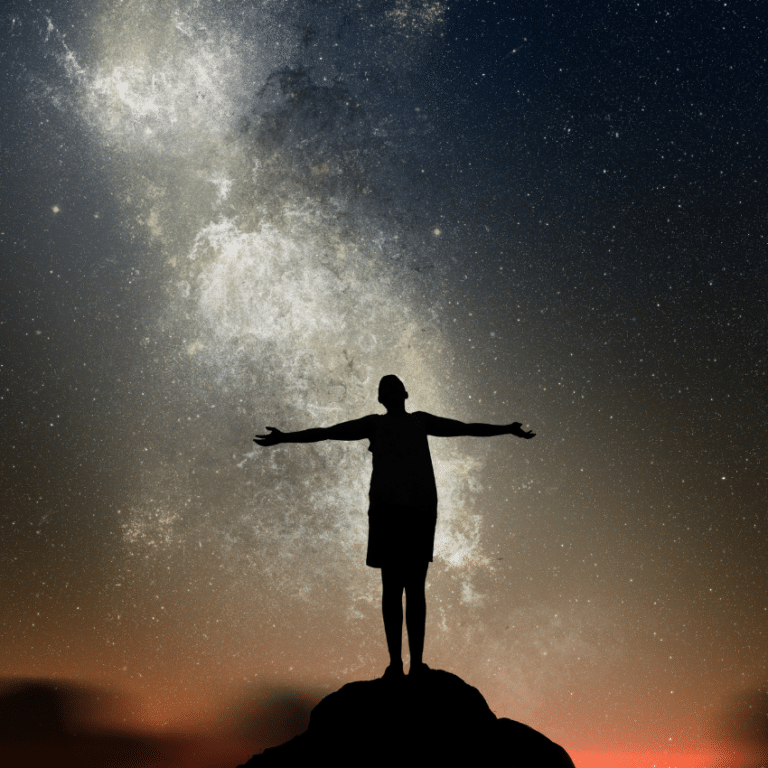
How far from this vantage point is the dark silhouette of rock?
4855 mm

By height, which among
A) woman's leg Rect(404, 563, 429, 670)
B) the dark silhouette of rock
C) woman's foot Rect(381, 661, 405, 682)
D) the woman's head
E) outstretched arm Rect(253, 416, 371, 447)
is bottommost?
the dark silhouette of rock

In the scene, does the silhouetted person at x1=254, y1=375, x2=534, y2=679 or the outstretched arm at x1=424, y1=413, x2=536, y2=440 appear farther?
the outstretched arm at x1=424, y1=413, x2=536, y2=440

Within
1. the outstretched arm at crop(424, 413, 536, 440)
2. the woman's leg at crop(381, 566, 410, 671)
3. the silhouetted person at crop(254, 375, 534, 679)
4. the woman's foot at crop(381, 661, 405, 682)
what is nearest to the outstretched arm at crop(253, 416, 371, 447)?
the silhouetted person at crop(254, 375, 534, 679)

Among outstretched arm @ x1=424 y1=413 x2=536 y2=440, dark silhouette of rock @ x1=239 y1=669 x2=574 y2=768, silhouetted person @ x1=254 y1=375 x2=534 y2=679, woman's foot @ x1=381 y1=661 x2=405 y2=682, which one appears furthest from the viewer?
outstretched arm @ x1=424 y1=413 x2=536 y2=440

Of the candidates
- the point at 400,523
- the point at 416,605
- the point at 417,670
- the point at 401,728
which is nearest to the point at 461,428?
the point at 400,523

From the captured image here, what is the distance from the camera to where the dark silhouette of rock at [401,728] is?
4.86 meters

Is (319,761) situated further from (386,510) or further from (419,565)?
(386,510)

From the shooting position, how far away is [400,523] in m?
5.02

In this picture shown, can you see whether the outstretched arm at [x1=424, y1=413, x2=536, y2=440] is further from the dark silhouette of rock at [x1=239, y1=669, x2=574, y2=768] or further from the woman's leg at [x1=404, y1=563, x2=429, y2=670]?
the dark silhouette of rock at [x1=239, y1=669, x2=574, y2=768]

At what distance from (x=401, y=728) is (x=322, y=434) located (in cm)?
252

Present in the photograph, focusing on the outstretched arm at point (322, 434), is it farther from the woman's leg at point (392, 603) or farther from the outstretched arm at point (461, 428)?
the woman's leg at point (392, 603)

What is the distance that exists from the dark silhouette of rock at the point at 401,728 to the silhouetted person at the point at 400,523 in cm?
24

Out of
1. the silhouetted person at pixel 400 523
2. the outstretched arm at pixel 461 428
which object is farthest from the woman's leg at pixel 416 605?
the outstretched arm at pixel 461 428

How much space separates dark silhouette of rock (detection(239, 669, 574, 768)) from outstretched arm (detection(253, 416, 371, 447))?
215 cm
